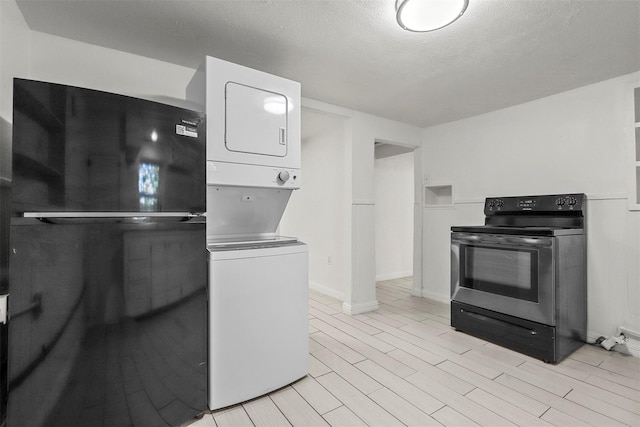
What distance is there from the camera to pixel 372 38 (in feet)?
6.15

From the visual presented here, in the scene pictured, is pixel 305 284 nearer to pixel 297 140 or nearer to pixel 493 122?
pixel 297 140

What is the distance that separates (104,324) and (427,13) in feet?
6.88

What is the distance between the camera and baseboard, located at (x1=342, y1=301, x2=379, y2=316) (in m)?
3.25

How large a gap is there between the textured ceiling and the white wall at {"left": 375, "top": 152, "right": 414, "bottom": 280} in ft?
7.60

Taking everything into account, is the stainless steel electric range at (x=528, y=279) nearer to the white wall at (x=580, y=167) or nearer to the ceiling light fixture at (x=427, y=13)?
the white wall at (x=580, y=167)

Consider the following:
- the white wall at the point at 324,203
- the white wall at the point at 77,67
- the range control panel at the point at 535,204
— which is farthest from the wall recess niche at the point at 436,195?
the white wall at the point at 77,67

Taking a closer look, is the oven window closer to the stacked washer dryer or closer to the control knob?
the stacked washer dryer

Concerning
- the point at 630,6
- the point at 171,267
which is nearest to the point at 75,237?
the point at 171,267

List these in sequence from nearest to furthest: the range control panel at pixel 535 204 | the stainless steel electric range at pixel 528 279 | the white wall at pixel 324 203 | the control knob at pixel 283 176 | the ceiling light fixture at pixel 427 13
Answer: the ceiling light fixture at pixel 427 13 → the control knob at pixel 283 176 → the stainless steel electric range at pixel 528 279 → the range control panel at pixel 535 204 → the white wall at pixel 324 203

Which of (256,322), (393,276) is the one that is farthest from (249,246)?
(393,276)

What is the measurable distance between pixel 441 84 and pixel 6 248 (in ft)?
10.1

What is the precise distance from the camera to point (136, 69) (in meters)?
2.08

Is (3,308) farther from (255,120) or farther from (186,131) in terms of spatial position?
(255,120)

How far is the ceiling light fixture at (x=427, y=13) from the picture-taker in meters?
1.44
